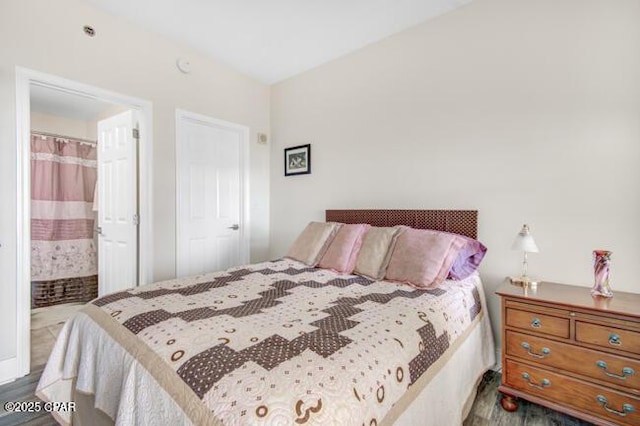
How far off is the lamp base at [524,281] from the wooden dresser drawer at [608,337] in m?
0.36


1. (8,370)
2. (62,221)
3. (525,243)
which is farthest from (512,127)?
(62,221)

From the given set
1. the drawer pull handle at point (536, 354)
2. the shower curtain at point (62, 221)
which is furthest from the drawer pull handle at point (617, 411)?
the shower curtain at point (62, 221)

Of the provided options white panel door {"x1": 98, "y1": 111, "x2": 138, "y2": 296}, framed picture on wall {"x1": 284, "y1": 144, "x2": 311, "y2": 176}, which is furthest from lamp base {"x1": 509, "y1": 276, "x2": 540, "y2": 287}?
white panel door {"x1": 98, "y1": 111, "x2": 138, "y2": 296}

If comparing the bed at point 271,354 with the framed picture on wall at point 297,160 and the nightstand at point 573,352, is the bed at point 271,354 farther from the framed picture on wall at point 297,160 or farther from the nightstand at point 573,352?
the framed picture on wall at point 297,160

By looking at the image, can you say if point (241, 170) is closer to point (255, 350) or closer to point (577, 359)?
point (255, 350)

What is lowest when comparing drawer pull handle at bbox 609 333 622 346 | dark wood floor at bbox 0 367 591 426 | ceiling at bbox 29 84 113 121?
dark wood floor at bbox 0 367 591 426

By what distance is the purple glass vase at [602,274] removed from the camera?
5.24 ft

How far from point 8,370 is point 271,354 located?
7.53 ft

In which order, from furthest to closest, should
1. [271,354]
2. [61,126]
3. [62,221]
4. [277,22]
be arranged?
[61,126]
[62,221]
[277,22]
[271,354]

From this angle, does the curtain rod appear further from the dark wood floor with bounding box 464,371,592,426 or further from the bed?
the dark wood floor with bounding box 464,371,592,426

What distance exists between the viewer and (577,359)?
1483 mm

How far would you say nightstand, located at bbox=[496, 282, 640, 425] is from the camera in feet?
4.48

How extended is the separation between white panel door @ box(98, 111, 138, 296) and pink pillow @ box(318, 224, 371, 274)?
1832 millimetres

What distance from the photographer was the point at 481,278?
7.24 feet
